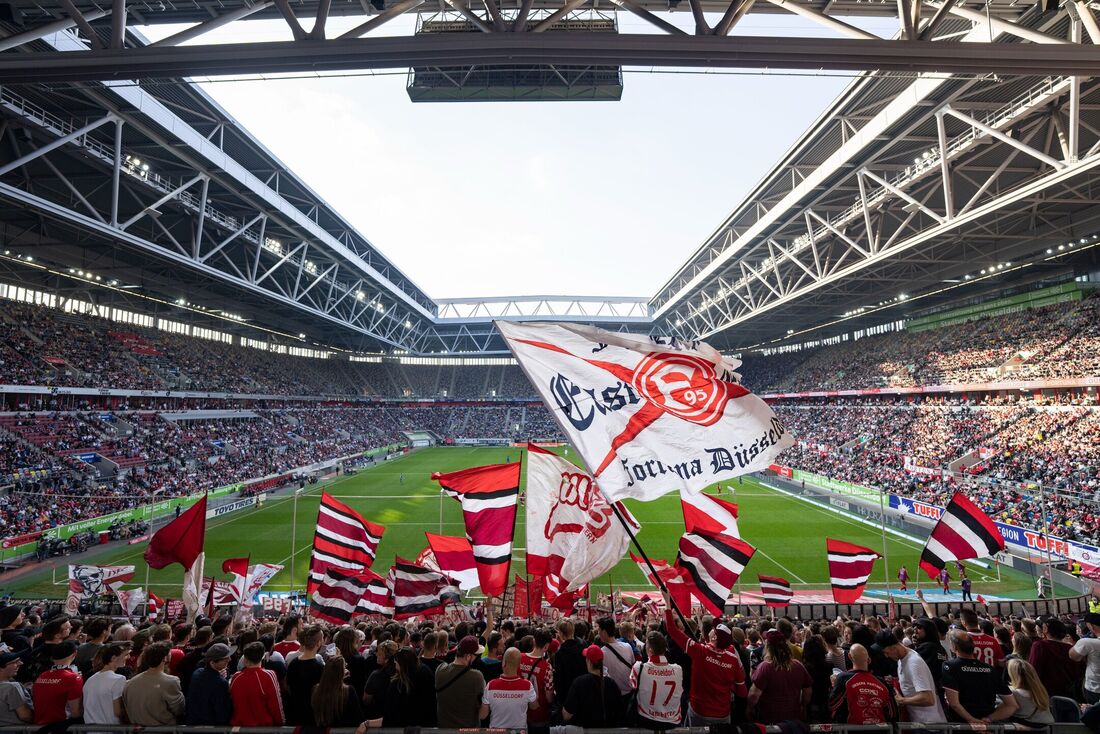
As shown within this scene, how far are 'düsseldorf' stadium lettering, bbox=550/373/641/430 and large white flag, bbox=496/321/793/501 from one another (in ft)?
0.04

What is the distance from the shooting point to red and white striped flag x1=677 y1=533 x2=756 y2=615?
7.55m

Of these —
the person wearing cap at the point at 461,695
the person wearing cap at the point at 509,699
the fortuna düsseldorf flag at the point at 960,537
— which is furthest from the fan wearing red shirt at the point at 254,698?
the fortuna düsseldorf flag at the point at 960,537

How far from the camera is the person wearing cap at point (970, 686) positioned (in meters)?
4.51

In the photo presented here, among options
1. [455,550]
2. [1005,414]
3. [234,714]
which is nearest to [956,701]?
[234,714]

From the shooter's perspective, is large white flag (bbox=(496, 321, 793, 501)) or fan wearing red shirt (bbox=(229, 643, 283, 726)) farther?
large white flag (bbox=(496, 321, 793, 501))

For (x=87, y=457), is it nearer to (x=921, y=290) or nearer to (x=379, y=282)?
(x=379, y=282)

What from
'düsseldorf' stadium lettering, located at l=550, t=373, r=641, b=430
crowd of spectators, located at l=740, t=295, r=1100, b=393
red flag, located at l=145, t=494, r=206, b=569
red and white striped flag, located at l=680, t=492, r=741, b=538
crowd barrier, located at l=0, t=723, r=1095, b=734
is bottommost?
crowd barrier, located at l=0, t=723, r=1095, b=734

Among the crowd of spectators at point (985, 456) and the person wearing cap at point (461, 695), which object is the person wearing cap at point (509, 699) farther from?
the crowd of spectators at point (985, 456)

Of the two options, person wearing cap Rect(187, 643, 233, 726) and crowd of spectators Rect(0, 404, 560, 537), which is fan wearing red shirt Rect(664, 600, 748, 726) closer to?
person wearing cap Rect(187, 643, 233, 726)

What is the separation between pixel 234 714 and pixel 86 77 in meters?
7.83

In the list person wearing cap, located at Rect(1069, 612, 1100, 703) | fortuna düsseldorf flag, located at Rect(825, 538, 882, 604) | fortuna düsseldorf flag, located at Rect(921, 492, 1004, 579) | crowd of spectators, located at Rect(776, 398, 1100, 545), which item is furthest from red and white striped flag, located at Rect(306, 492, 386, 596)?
crowd of spectators, located at Rect(776, 398, 1100, 545)

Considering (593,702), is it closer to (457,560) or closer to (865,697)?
(865,697)

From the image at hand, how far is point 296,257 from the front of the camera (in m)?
40.0

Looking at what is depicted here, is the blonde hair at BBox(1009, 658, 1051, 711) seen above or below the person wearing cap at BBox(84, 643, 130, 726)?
above
